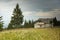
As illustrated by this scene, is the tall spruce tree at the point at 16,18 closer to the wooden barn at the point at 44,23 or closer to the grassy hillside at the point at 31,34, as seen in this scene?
the grassy hillside at the point at 31,34

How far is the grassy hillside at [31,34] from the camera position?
13.7 feet

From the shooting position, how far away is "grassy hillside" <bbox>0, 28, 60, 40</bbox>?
4.16 meters

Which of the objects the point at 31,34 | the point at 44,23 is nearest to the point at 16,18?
the point at 31,34

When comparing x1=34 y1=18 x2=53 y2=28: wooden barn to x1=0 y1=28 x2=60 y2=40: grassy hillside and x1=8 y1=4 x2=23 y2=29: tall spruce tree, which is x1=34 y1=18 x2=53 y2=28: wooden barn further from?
x1=8 y1=4 x2=23 y2=29: tall spruce tree

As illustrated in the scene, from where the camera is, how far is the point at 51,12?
171 inches

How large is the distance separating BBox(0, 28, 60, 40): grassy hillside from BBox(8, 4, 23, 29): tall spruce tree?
0.15m

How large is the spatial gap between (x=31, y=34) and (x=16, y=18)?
0.53m

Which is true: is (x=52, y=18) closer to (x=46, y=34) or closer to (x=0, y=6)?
(x=46, y=34)

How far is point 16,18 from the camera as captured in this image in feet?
14.2

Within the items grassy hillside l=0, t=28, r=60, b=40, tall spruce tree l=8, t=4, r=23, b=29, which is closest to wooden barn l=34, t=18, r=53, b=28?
grassy hillside l=0, t=28, r=60, b=40

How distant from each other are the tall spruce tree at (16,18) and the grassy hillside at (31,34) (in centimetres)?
15

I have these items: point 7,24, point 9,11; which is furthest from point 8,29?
point 9,11

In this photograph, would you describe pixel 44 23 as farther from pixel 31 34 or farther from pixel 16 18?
pixel 16 18

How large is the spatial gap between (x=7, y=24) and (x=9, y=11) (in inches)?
12.6
